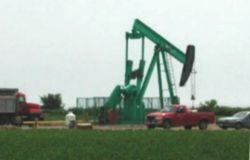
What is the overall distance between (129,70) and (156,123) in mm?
13147

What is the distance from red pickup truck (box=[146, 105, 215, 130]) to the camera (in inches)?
2093

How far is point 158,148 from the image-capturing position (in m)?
26.4

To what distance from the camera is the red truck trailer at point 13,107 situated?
61737mm

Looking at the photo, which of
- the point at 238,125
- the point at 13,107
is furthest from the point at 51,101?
the point at 238,125

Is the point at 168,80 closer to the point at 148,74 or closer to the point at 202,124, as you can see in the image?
the point at 148,74

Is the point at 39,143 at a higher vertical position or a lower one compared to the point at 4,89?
lower

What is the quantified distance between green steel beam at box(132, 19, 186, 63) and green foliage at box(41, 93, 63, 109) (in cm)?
6663

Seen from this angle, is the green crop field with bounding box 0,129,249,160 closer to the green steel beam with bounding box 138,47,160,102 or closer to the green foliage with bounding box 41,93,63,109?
the green steel beam with bounding box 138,47,160,102

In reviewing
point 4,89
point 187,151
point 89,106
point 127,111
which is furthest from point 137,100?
point 187,151

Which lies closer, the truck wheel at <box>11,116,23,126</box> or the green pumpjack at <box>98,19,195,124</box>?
the truck wheel at <box>11,116,23,126</box>

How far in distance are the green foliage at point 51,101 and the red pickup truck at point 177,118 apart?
7628cm

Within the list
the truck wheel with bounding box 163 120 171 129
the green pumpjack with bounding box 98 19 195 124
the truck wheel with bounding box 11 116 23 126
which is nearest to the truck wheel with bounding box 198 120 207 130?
the truck wheel with bounding box 163 120 171 129

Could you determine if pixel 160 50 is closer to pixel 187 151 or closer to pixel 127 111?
pixel 127 111

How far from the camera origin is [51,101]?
13025cm
